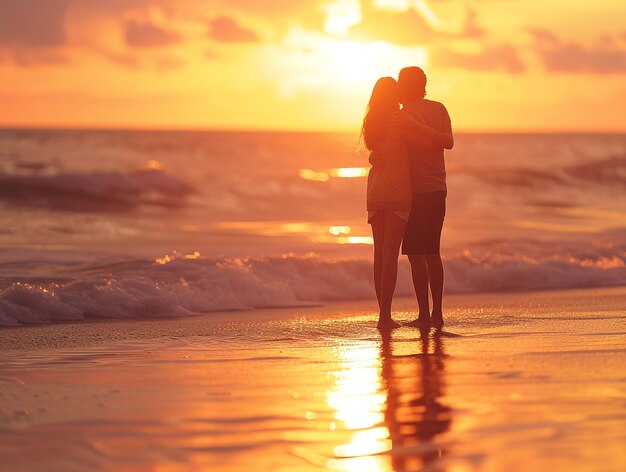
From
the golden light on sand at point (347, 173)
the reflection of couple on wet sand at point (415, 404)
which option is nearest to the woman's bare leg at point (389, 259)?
the reflection of couple on wet sand at point (415, 404)

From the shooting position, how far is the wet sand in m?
4.04

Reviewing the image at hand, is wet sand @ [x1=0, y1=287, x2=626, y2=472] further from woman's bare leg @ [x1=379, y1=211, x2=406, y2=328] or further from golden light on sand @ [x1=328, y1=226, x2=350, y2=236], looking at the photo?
golden light on sand @ [x1=328, y1=226, x2=350, y2=236]

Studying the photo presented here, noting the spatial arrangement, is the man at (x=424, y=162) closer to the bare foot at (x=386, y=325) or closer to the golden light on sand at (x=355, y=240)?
the bare foot at (x=386, y=325)

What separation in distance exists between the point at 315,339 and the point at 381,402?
2.23 metres

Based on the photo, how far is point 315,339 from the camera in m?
7.13

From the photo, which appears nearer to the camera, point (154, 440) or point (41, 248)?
point (154, 440)

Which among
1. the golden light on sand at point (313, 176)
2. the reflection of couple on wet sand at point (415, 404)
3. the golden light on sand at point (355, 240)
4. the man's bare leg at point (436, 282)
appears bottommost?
the reflection of couple on wet sand at point (415, 404)

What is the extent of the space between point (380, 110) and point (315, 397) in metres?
3.16

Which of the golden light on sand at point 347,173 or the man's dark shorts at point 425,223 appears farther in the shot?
the golden light on sand at point 347,173

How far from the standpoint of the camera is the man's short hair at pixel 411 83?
7.54 meters

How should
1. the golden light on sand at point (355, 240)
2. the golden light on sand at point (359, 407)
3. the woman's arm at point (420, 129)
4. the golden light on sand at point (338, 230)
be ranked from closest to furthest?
the golden light on sand at point (359, 407) → the woman's arm at point (420, 129) → the golden light on sand at point (355, 240) → the golden light on sand at point (338, 230)

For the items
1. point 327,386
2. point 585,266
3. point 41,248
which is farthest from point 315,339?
point 41,248

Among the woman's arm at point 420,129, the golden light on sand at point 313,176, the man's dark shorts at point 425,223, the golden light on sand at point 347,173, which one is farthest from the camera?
the golden light on sand at point 347,173

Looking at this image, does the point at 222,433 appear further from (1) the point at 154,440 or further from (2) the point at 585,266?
(2) the point at 585,266
